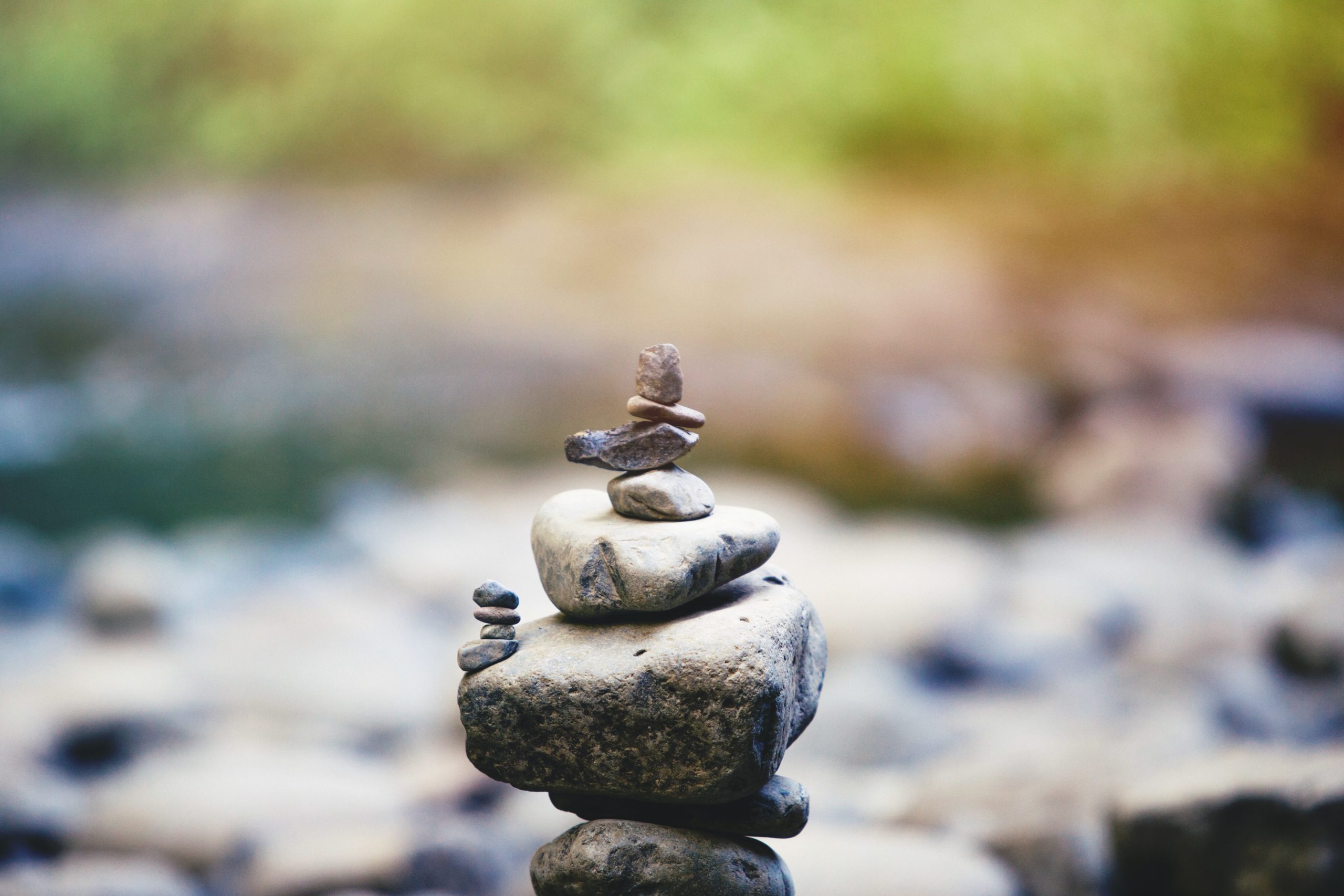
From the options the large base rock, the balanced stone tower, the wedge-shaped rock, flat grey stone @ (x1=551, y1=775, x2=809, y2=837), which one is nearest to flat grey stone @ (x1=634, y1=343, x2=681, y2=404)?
the balanced stone tower

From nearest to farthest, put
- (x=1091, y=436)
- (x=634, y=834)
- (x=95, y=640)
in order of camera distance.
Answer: (x=634, y=834), (x=95, y=640), (x=1091, y=436)

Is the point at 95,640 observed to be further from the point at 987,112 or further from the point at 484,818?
the point at 987,112

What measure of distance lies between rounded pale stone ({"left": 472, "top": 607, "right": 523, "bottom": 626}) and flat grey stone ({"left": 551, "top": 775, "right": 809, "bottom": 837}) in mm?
637

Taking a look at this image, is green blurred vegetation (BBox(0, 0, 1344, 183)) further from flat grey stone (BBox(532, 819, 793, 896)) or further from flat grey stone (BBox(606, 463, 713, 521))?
flat grey stone (BBox(532, 819, 793, 896))

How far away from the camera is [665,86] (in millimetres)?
11523

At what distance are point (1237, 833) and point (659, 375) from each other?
9.91 ft

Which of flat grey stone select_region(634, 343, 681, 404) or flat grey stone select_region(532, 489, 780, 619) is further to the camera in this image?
flat grey stone select_region(634, 343, 681, 404)

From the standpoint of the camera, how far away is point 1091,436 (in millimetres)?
10367

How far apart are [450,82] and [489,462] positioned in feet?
14.9

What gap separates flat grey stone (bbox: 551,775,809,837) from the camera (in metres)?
3.14

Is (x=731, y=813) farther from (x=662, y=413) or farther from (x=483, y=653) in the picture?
(x=662, y=413)

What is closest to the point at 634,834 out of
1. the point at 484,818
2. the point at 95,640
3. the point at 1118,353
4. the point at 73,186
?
the point at 484,818

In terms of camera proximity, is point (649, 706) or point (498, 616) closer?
point (649, 706)

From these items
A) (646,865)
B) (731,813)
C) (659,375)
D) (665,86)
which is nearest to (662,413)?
(659,375)
